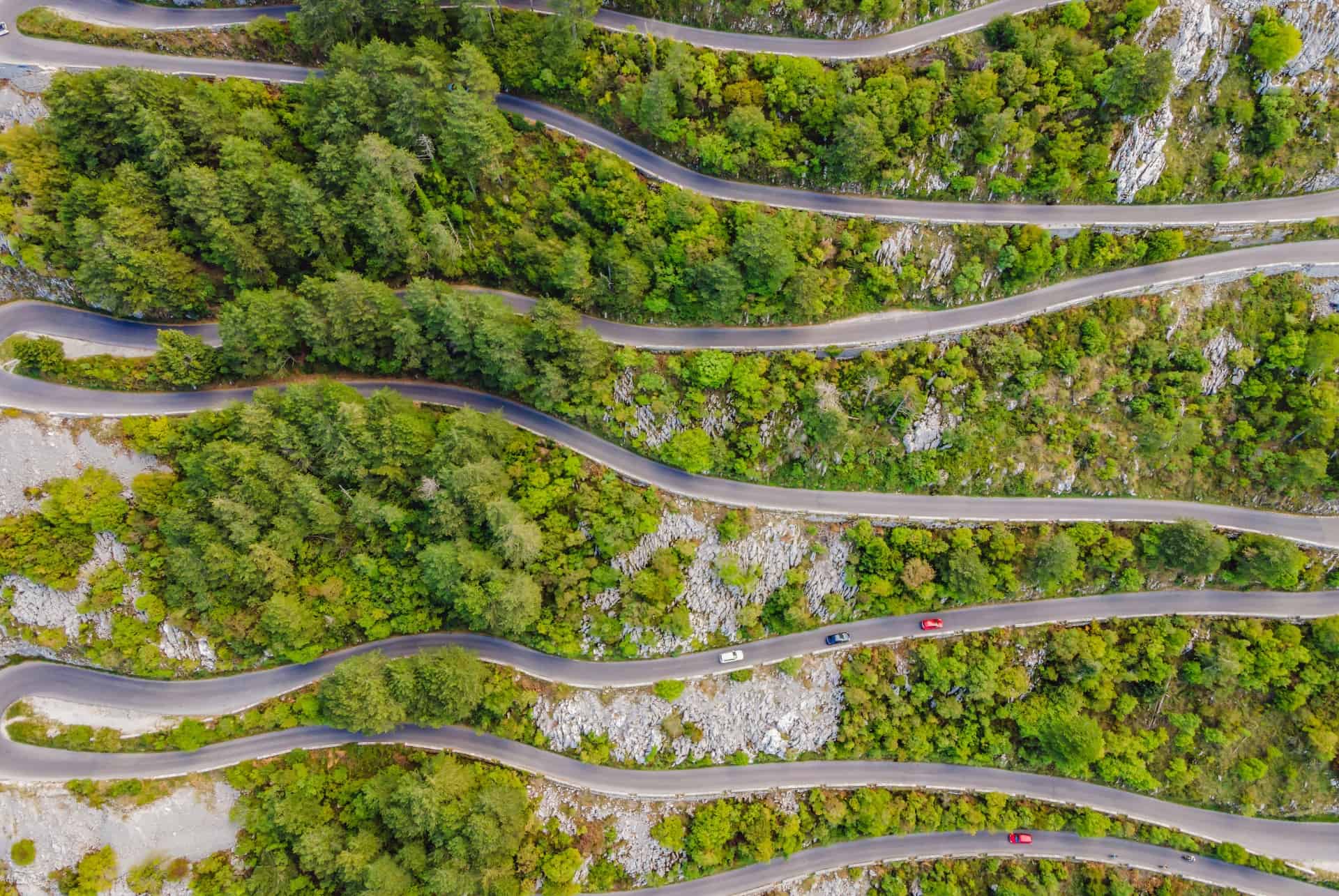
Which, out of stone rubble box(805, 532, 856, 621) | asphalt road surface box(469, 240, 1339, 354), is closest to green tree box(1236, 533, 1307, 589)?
asphalt road surface box(469, 240, 1339, 354)

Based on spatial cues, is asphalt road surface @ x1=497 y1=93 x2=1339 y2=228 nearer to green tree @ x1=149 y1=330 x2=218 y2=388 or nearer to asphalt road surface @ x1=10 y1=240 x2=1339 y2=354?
asphalt road surface @ x1=10 y1=240 x2=1339 y2=354

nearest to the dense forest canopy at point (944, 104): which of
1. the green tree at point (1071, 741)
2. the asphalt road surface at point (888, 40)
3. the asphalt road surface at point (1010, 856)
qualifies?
the asphalt road surface at point (888, 40)

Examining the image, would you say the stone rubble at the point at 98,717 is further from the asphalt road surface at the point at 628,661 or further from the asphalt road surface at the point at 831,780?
the asphalt road surface at the point at 831,780

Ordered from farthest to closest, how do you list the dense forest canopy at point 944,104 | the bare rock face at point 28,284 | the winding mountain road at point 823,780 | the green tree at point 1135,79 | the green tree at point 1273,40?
the winding mountain road at point 823,780, the dense forest canopy at point 944,104, the green tree at point 1273,40, the green tree at point 1135,79, the bare rock face at point 28,284

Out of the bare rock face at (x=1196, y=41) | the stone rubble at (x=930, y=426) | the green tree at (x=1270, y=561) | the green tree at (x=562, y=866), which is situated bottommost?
the green tree at (x=562, y=866)

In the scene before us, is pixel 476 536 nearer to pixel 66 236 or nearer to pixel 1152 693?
pixel 66 236

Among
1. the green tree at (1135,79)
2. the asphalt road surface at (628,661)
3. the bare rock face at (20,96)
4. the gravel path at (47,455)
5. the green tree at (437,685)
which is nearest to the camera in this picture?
the gravel path at (47,455)

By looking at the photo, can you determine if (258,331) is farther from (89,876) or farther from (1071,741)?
(1071,741)

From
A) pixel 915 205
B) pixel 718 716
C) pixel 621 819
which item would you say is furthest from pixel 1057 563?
pixel 621 819
